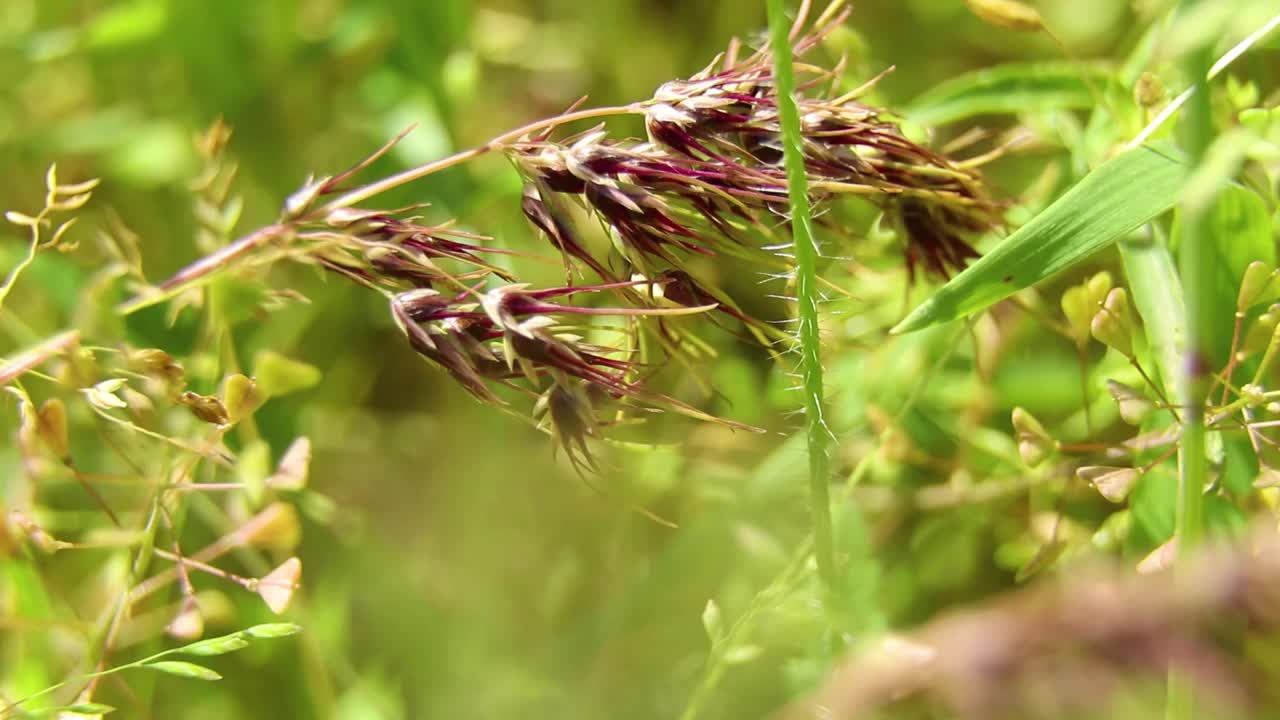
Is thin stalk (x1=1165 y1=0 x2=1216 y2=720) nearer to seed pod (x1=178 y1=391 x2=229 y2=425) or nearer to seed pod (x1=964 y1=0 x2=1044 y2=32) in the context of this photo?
seed pod (x1=964 y1=0 x2=1044 y2=32)

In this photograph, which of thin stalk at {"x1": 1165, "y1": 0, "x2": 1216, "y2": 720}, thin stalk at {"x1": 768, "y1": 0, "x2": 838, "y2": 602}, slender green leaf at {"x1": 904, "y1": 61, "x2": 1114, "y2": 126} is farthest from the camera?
slender green leaf at {"x1": 904, "y1": 61, "x2": 1114, "y2": 126}

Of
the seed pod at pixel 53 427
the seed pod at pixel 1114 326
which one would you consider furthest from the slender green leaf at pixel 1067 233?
the seed pod at pixel 53 427

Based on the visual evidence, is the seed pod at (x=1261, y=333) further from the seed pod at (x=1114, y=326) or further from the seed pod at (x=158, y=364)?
the seed pod at (x=158, y=364)

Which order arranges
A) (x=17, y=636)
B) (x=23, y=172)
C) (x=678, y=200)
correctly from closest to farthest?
(x=678, y=200), (x=17, y=636), (x=23, y=172)

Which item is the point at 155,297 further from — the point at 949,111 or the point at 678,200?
the point at 949,111

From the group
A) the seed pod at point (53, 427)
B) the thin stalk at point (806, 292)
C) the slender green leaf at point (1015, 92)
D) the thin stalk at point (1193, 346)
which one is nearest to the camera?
the thin stalk at point (1193, 346)

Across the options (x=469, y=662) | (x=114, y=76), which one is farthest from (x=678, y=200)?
(x=114, y=76)

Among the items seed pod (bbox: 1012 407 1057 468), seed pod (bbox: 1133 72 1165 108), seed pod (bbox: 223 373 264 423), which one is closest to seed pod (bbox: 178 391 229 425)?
seed pod (bbox: 223 373 264 423)
